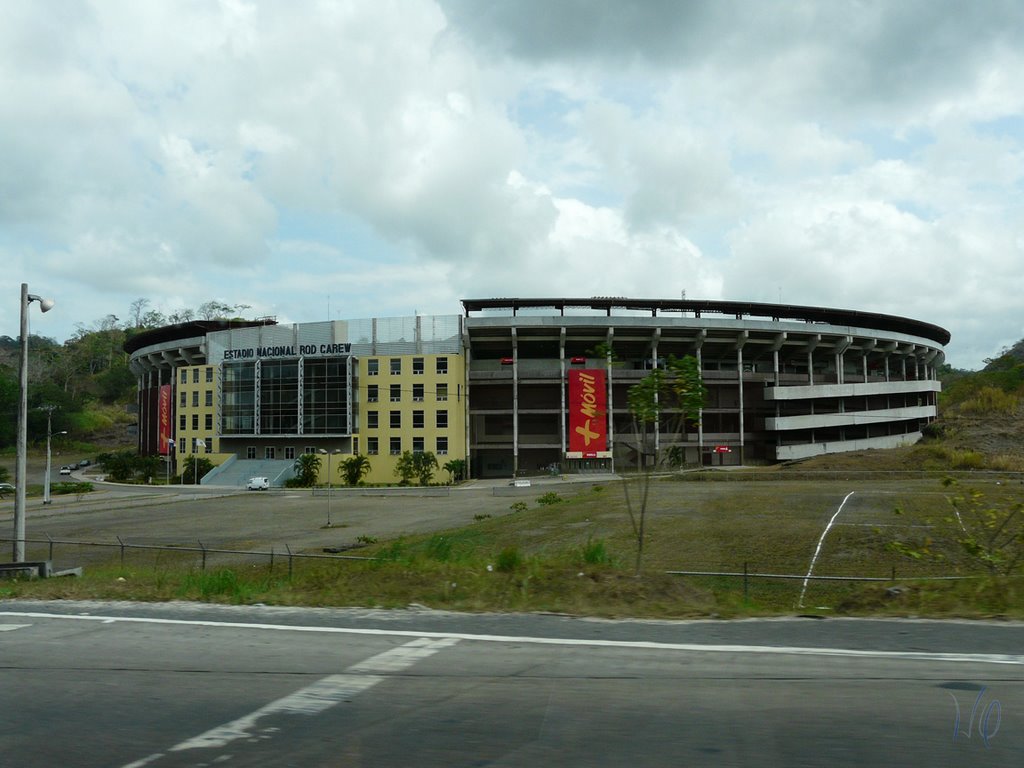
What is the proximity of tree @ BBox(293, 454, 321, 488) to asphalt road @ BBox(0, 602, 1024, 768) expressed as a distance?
246 ft

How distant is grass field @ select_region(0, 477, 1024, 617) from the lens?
987cm

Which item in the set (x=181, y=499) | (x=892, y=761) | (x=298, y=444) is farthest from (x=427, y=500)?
(x=892, y=761)

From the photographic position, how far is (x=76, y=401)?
156875 millimetres

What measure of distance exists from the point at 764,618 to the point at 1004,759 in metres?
4.37

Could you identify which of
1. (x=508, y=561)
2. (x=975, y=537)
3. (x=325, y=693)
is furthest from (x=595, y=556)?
(x=325, y=693)

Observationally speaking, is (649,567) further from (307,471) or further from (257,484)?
(307,471)

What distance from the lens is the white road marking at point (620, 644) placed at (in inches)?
258

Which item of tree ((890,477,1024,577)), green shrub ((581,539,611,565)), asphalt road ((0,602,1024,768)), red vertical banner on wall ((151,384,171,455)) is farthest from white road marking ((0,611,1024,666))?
red vertical banner on wall ((151,384,171,455))

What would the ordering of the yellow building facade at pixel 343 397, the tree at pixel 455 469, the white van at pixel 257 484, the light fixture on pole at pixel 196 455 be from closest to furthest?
the white van at pixel 257 484
the tree at pixel 455 469
the yellow building facade at pixel 343 397
the light fixture on pole at pixel 196 455

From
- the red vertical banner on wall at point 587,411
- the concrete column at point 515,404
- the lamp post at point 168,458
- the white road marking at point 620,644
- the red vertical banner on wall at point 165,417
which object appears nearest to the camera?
the white road marking at point 620,644

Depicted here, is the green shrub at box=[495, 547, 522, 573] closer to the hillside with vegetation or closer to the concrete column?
the concrete column

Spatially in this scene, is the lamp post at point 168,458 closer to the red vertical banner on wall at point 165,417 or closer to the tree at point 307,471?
the red vertical banner on wall at point 165,417

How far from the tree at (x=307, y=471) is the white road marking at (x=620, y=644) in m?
74.2

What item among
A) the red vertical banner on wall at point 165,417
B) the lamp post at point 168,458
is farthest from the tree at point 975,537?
the red vertical banner on wall at point 165,417
